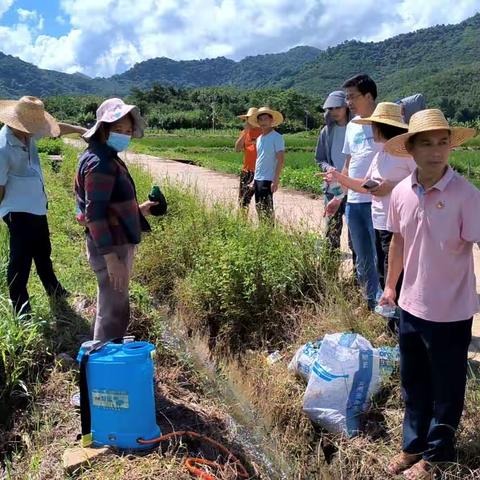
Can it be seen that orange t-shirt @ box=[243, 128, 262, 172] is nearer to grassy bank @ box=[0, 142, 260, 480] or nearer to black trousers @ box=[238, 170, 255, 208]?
black trousers @ box=[238, 170, 255, 208]

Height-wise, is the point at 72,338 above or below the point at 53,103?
below

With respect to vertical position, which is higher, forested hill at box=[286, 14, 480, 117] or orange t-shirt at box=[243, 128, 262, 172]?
forested hill at box=[286, 14, 480, 117]

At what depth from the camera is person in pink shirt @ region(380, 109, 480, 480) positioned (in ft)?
7.41

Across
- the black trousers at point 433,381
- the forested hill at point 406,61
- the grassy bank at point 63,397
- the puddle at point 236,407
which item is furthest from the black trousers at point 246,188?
the forested hill at point 406,61

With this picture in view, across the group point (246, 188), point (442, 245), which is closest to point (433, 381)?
point (442, 245)

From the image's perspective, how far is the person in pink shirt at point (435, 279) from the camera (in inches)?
89.0

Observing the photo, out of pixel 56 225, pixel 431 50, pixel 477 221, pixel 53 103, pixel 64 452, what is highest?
pixel 431 50

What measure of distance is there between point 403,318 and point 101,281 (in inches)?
71.4

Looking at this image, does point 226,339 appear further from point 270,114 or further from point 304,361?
point 270,114

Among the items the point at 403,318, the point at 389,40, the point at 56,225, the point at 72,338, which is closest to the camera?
the point at 403,318

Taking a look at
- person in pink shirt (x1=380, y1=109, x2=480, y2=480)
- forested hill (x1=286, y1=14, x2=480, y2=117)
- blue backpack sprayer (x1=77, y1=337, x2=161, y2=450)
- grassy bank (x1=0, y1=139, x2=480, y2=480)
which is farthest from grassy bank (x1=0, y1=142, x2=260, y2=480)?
forested hill (x1=286, y1=14, x2=480, y2=117)

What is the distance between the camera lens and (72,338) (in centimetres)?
388

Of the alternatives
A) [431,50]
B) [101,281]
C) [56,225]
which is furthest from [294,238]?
[431,50]

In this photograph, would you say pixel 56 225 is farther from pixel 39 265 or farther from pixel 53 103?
pixel 53 103
